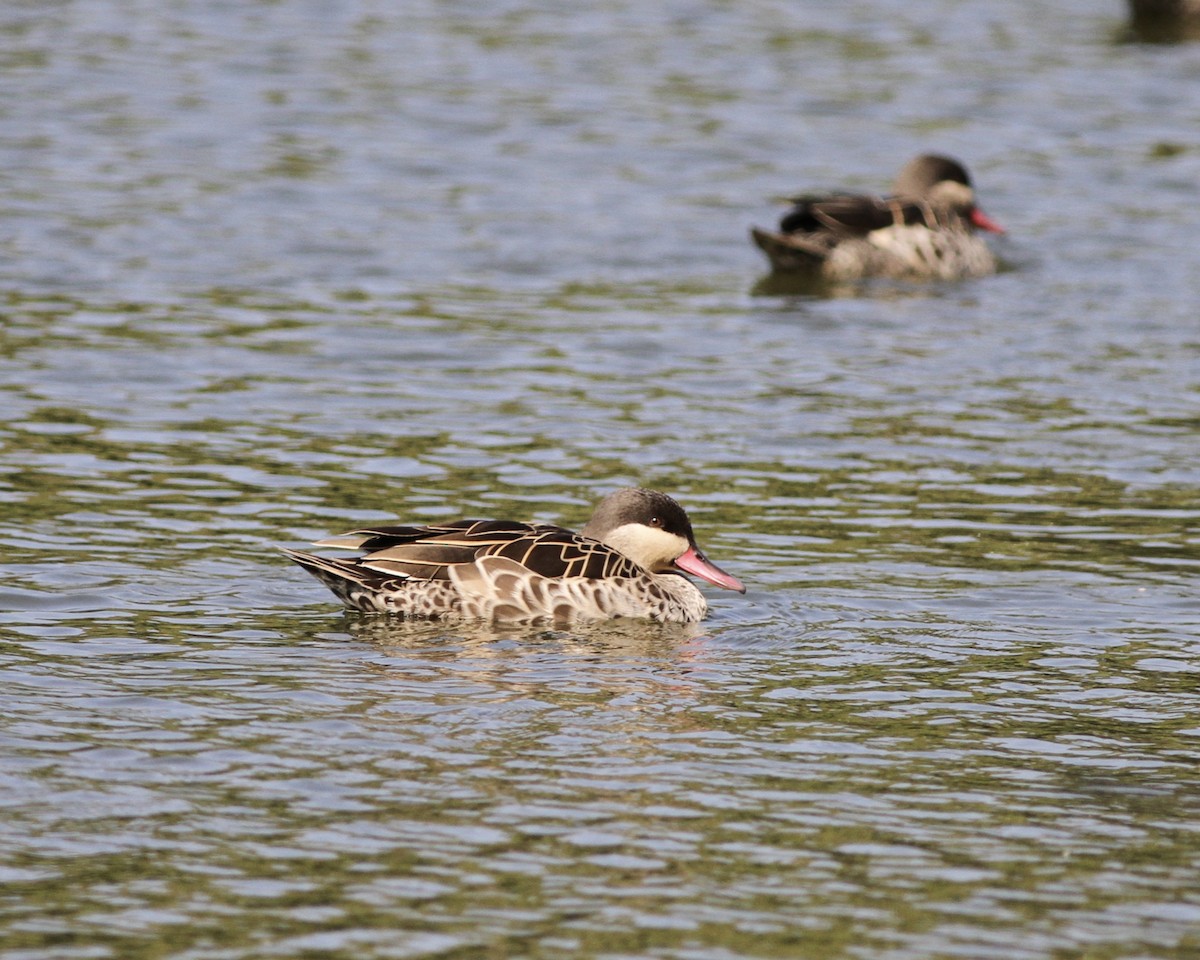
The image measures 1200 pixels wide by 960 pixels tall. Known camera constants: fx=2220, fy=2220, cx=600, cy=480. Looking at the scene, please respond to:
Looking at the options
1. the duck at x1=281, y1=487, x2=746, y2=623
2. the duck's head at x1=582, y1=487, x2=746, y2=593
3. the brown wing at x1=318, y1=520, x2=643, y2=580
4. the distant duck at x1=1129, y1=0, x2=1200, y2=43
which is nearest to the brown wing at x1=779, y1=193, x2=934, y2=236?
the duck's head at x1=582, y1=487, x2=746, y2=593

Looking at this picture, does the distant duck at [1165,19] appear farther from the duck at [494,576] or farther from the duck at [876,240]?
the duck at [494,576]

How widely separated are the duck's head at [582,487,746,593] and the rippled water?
41 cm

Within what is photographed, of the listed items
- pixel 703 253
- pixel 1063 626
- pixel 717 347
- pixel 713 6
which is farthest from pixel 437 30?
A: pixel 1063 626

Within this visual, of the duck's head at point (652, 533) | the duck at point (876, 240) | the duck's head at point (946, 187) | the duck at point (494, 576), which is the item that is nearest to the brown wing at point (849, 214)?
the duck at point (876, 240)

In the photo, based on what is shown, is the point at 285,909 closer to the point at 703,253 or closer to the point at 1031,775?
the point at 1031,775

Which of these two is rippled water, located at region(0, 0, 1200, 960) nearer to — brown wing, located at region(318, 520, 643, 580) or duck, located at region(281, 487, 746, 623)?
duck, located at region(281, 487, 746, 623)

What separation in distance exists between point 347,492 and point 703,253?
25.1 ft

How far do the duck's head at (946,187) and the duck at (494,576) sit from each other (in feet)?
31.4

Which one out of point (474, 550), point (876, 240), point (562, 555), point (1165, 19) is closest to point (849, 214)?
point (876, 240)

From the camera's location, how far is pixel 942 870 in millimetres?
7199

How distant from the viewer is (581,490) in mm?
12516

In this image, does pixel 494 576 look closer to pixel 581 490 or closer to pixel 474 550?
pixel 474 550

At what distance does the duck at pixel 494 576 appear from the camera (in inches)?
402

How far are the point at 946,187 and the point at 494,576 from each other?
1038 centimetres
